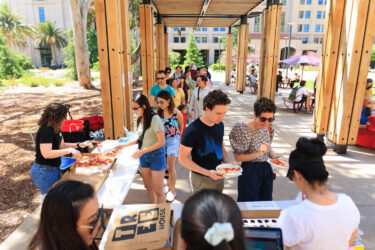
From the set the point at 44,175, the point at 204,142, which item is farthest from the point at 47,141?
the point at 204,142

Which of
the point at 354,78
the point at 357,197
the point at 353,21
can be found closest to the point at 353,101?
the point at 354,78

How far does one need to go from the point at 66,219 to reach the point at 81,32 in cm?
1832

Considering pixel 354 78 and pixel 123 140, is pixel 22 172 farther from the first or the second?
pixel 354 78

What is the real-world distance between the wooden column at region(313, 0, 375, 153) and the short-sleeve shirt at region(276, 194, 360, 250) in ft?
18.0

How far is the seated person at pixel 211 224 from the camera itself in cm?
103

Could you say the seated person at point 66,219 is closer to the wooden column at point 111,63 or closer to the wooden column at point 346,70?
the wooden column at point 111,63

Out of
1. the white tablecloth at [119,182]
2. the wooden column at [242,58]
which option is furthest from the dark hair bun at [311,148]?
the wooden column at [242,58]

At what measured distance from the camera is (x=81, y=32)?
17094mm

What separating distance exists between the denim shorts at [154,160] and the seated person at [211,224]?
2.36 meters

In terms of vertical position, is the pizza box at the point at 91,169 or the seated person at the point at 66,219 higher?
the seated person at the point at 66,219

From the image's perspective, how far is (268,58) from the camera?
33.2 ft

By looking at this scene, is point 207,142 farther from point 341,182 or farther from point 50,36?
point 50,36

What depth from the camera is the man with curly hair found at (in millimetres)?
2611

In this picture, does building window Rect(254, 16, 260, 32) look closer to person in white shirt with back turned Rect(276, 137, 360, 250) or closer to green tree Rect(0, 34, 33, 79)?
green tree Rect(0, 34, 33, 79)
